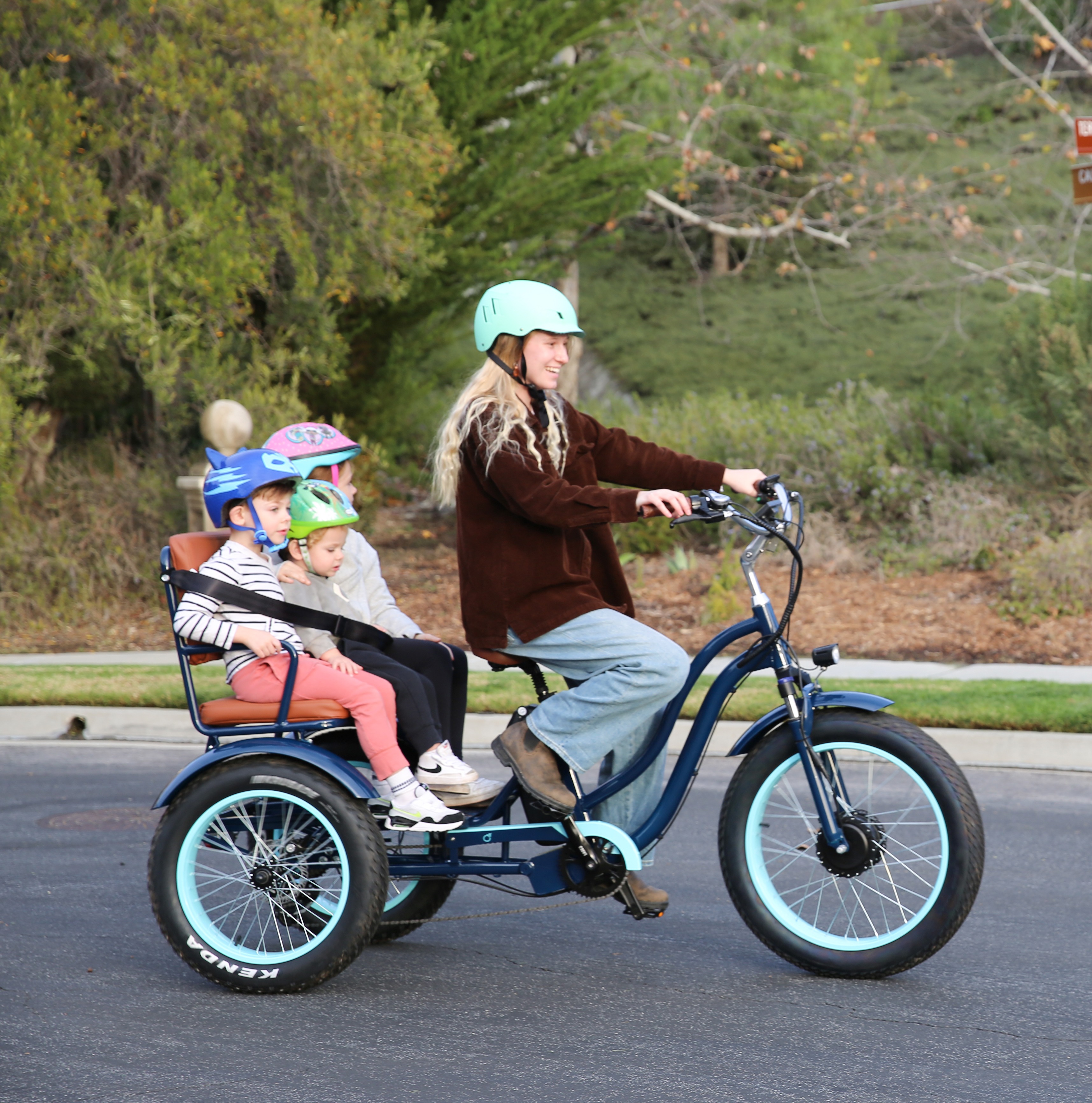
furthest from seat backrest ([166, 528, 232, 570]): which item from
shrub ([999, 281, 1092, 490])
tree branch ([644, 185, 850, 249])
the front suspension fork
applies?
tree branch ([644, 185, 850, 249])

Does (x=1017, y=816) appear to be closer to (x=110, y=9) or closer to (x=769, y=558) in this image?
(x=769, y=558)

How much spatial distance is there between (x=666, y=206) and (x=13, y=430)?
30.6 ft

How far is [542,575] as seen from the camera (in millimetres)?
4270

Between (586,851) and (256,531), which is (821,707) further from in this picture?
(256,531)

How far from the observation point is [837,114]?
20625 millimetres

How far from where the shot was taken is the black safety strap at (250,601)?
4258 mm

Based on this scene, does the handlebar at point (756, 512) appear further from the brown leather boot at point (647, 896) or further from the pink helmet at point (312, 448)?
the pink helmet at point (312, 448)

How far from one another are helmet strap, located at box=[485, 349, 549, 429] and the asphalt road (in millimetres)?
1694

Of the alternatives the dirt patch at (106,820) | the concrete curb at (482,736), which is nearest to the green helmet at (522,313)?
the dirt patch at (106,820)

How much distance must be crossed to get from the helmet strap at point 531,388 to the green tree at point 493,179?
910cm

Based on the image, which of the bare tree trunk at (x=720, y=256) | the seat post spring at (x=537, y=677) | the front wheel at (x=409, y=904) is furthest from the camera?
the bare tree trunk at (x=720, y=256)

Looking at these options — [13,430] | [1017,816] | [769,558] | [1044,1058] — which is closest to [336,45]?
[13,430]

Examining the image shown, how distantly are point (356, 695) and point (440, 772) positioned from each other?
365mm

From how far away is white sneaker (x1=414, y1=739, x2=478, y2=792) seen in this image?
4344mm
